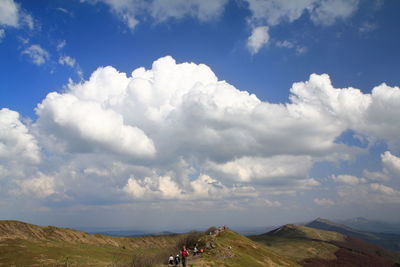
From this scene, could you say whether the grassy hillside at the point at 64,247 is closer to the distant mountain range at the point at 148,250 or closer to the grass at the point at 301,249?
the distant mountain range at the point at 148,250

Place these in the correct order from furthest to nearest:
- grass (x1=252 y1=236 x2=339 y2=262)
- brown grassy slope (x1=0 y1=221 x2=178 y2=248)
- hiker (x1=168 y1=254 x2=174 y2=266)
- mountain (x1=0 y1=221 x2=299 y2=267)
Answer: grass (x1=252 y1=236 x2=339 y2=262)
brown grassy slope (x1=0 y1=221 x2=178 y2=248)
mountain (x1=0 y1=221 x2=299 y2=267)
hiker (x1=168 y1=254 x2=174 y2=266)

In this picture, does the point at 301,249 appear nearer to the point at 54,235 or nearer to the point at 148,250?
the point at 148,250

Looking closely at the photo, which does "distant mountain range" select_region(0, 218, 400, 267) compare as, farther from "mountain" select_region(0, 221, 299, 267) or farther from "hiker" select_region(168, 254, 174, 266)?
"hiker" select_region(168, 254, 174, 266)

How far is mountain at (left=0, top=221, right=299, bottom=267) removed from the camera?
60.3m

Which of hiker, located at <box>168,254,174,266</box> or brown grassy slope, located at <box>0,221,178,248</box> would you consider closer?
hiker, located at <box>168,254,174,266</box>

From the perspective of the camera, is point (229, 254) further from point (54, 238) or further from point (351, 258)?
point (351, 258)

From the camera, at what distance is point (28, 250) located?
97.2 meters

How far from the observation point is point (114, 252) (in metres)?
118

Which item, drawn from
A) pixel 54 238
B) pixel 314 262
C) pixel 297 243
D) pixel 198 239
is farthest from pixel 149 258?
pixel 297 243

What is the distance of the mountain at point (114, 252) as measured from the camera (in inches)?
2376

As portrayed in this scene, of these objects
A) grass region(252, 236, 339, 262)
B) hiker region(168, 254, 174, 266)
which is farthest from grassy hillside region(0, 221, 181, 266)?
grass region(252, 236, 339, 262)

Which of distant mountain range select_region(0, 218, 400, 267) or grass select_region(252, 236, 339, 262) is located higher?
distant mountain range select_region(0, 218, 400, 267)

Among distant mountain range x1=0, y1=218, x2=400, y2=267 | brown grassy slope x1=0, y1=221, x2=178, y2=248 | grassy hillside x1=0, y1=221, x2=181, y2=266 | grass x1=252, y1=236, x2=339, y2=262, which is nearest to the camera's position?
distant mountain range x1=0, y1=218, x2=400, y2=267

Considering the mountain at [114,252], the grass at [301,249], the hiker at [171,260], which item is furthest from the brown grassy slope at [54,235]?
the hiker at [171,260]
